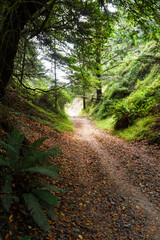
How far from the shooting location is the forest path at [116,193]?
2.77 metres

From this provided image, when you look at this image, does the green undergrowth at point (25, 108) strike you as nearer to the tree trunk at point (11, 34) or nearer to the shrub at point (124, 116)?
the tree trunk at point (11, 34)

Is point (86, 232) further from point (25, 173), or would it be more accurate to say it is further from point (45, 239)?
point (25, 173)

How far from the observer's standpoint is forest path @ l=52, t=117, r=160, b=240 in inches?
109

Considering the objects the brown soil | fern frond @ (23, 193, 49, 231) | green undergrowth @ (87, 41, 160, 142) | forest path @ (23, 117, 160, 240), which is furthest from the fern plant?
green undergrowth @ (87, 41, 160, 142)

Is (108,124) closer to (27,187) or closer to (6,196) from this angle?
(27,187)

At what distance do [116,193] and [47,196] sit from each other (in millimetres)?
2424

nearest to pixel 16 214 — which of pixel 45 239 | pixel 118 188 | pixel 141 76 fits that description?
pixel 45 239

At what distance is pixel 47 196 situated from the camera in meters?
2.17

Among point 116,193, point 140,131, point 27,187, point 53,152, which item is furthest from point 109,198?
point 140,131

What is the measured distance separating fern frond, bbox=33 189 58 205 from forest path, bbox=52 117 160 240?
33.1 inches

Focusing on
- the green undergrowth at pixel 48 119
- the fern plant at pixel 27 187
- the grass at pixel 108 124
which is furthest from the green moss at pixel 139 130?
the fern plant at pixel 27 187

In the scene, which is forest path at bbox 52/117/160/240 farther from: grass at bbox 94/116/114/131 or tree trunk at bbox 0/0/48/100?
grass at bbox 94/116/114/131

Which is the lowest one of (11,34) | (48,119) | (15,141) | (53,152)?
(53,152)

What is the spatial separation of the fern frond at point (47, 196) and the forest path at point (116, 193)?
0.84 metres
